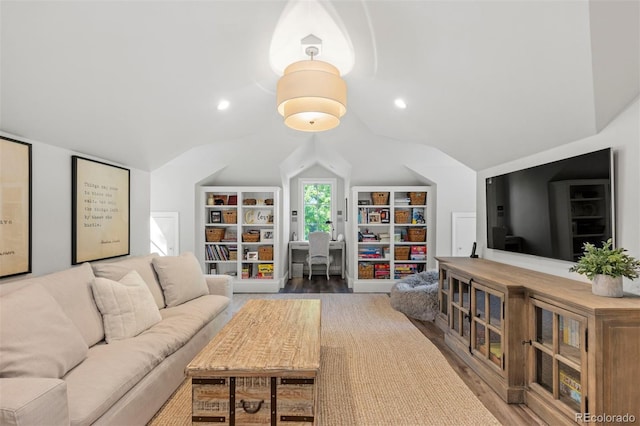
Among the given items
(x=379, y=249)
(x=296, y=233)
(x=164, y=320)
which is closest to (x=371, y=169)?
(x=379, y=249)

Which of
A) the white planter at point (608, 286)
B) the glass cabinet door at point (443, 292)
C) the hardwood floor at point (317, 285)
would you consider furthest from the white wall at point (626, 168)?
the hardwood floor at point (317, 285)

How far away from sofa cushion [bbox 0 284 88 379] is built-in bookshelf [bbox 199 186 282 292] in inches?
160

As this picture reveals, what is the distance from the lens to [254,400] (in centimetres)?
172

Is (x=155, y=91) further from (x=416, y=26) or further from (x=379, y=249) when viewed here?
(x=379, y=249)

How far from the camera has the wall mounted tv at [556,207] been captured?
7.13 ft

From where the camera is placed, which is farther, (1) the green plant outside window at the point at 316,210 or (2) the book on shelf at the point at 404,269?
(1) the green plant outside window at the point at 316,210

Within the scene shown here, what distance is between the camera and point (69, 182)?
9.02 ft

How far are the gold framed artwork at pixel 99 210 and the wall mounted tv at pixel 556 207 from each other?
3572 millimetres

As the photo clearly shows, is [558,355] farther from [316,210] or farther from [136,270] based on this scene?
[316,210]

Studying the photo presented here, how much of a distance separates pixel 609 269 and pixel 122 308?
288cm

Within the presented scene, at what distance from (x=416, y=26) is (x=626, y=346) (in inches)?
83.7

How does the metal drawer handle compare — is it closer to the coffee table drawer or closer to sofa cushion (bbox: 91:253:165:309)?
the coffee table drawer

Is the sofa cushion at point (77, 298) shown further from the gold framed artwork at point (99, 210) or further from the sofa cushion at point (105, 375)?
the gold framed artwork at point (99, 210)

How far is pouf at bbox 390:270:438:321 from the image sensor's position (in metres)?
4.34
